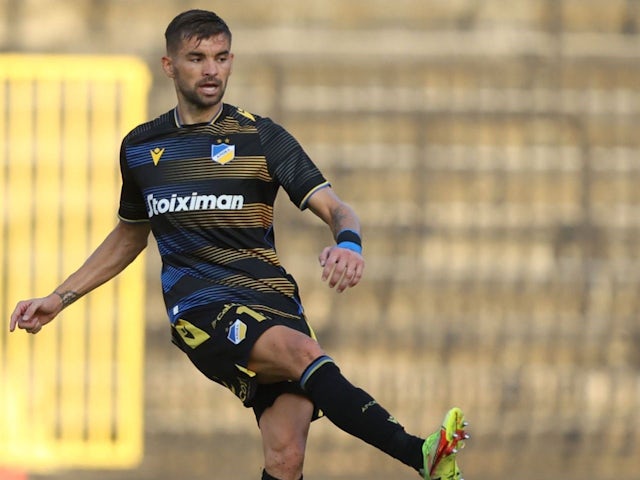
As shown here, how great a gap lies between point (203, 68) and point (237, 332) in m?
1.04

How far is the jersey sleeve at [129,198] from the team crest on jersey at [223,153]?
1.45 ft

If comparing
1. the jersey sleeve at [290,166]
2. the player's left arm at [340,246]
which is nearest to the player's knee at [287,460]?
the player's left arm at [340,246]

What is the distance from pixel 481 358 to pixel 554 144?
1.45 meters

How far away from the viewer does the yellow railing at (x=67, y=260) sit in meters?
9.52

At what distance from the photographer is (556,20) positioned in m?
9.70

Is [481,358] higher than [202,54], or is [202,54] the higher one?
[202,54]

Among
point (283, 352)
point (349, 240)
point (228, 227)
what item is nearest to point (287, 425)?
point (283, 352)

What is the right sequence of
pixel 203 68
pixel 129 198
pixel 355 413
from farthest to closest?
1. pixel 129 198
2. pixel 203 68
3. pixel 355 413

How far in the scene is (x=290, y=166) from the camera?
588cm

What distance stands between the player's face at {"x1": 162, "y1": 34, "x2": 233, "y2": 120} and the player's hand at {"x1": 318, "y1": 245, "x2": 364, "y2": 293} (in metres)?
1.02

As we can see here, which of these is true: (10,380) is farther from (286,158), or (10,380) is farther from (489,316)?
(286,158)

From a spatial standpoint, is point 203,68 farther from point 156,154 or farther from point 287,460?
point 287,460

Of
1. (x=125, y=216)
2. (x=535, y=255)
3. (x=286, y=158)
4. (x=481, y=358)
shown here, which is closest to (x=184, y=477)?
(x=481, y=358)

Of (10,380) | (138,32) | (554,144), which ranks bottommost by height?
(10,380)
